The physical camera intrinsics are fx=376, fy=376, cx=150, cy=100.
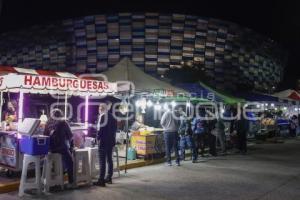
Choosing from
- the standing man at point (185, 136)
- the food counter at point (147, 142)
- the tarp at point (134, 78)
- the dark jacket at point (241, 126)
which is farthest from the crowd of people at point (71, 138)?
the dark jacket at point (241, 126)

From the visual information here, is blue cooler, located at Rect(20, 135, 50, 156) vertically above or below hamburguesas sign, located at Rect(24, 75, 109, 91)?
below

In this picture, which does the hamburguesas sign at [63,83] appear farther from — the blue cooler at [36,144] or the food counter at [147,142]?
the food counter at [147,142]

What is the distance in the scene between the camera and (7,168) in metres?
8.82

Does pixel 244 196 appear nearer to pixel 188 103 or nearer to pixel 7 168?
pixel 7 168

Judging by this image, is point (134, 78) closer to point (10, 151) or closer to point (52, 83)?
point (52, 83)

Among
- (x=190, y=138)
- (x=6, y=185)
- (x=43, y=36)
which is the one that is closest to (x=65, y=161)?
(x=6, y=185)

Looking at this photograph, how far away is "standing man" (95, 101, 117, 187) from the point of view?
8.48 metres

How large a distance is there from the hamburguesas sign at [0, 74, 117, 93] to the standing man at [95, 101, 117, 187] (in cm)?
144

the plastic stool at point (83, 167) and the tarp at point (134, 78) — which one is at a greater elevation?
the tarp at point (134, 78)

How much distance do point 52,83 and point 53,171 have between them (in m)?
2.21

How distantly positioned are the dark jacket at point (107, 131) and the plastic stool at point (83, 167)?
0.53 m

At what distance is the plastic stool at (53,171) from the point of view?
7812 millimetres

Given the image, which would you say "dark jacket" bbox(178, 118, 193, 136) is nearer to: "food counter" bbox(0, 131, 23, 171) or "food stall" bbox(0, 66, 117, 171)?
"food stall" bbox(0, 66, 117, 171)

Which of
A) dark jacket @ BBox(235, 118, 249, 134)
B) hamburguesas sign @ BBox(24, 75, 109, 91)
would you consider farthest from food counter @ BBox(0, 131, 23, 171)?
dark jacket @ BBox(235, 118, 249, 134)
